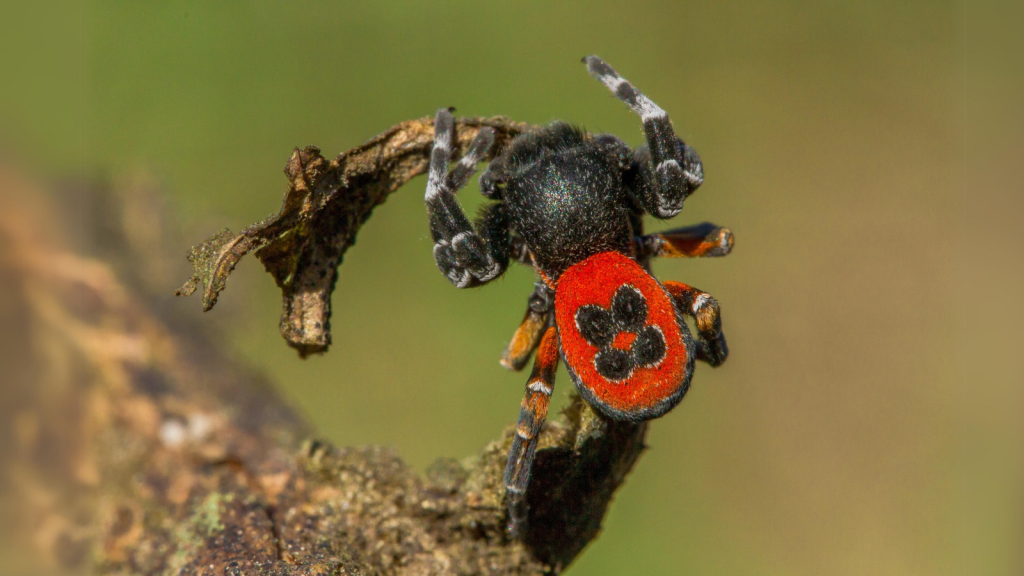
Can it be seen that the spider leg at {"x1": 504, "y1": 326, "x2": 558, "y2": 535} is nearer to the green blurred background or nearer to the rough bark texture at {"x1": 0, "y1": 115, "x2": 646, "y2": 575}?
the rough bark texture at {"x1": 0, "y1": 115, "x2": 646, "y2": 575}

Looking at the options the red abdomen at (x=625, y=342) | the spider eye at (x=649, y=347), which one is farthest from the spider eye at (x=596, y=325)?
the spider eye at (x=649, y=347)

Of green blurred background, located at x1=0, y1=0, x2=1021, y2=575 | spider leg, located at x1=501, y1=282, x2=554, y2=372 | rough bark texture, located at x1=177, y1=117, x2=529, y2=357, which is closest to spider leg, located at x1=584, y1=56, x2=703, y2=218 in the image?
rough bark texture, located at x1=177, y1=117, x2=529, y2=357

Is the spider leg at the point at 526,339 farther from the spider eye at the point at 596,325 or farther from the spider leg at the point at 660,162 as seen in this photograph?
the spider leg at the point at 660,162

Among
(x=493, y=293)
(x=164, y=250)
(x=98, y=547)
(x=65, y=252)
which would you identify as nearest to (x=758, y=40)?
(x=493, y=293)

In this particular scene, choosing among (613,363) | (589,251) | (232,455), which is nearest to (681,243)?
(589,251)

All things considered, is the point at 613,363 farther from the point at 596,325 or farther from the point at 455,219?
the point at 455,219

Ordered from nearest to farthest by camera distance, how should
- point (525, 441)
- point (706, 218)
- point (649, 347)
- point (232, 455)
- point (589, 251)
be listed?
point (649, 347)
point (525, 441)
point (589, 251)
point (232, 455)
point (706, 218)

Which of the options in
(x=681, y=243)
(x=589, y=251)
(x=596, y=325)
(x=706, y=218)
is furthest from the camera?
(x=706, y=218)
